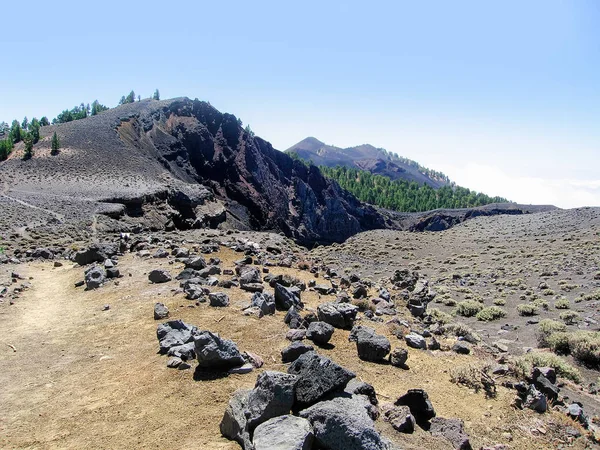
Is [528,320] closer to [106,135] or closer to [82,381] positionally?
[82,381]

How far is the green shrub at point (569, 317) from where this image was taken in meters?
19.5

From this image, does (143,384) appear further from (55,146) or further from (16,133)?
(16,133)

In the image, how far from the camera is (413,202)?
156 meters

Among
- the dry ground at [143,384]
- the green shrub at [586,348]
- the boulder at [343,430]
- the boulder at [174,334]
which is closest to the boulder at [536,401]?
the dry ground at [143,384]

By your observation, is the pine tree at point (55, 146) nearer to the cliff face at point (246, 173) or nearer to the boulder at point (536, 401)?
the cliff face at point (246, 173)

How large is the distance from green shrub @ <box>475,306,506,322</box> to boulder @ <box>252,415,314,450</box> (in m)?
18.4

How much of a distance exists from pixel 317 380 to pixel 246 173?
98326 millimetres

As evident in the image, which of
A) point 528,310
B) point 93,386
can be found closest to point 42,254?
point 93,386

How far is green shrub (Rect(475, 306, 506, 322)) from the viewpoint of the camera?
21333 mm

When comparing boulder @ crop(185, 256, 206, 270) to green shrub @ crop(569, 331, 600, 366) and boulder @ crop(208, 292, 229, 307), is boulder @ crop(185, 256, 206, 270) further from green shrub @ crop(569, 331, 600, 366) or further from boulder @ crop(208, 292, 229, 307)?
green shrub @ crop(569, 331, 600, 366)

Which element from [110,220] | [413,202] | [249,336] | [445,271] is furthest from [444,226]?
[249,336]

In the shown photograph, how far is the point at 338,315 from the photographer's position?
11.9 m

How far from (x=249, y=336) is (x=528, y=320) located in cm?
1618

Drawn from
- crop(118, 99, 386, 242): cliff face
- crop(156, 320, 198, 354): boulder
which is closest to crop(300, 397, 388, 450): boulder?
crop(156, 320, 198, 354): boulder
